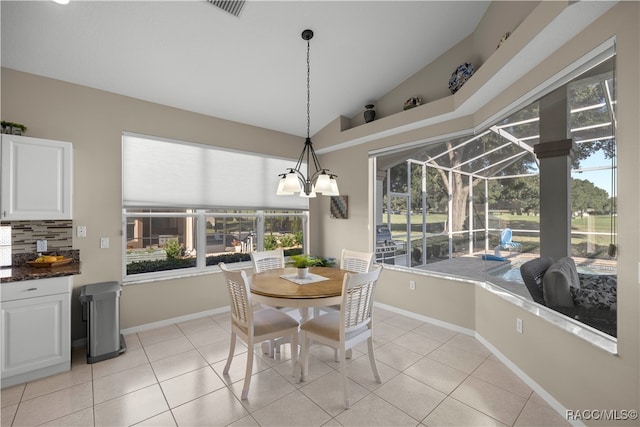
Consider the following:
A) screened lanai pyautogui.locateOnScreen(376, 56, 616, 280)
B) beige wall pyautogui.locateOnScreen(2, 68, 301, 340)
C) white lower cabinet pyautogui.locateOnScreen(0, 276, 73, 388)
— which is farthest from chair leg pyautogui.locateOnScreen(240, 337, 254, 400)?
screened lanai pyautogui.locateOnScreen(376, 56, 616, 280)

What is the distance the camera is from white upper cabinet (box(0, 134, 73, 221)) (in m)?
2.40

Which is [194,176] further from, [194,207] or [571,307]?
[571,307]

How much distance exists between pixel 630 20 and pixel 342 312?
2415 mm

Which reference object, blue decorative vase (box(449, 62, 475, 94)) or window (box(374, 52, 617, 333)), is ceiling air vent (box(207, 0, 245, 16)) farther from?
window (box(374, 52, 617, 333))

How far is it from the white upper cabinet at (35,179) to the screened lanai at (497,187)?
12.2 ft

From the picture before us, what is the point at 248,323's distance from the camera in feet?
7.07

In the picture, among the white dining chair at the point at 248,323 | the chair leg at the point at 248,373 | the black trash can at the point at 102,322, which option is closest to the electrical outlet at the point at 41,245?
the black trash can at the point at 102,322

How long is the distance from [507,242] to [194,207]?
12.2 feet

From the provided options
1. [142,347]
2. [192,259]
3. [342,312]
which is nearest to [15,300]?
[142,347]

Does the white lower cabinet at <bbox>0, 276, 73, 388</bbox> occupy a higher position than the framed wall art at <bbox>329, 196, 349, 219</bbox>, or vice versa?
the framed wall art at <bbox>329, 196, 349, 219</bbox>

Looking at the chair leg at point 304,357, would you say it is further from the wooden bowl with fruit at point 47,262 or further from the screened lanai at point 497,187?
the wooden bowl with fruit at point 47,262

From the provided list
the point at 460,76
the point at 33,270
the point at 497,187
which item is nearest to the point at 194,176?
the point at 33,270

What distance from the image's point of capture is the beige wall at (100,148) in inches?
109

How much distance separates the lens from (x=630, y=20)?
152cm
